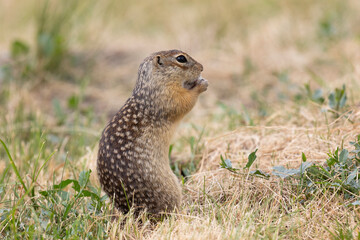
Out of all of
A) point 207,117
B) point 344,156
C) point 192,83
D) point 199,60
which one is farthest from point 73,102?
point 344,156

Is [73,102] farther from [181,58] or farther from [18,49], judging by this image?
[181,58]

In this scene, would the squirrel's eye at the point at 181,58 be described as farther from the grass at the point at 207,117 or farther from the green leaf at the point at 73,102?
the green leaf at the point at 73,102

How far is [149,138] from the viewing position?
133 inches

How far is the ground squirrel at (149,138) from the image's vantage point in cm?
320

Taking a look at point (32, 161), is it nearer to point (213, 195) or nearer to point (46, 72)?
point (213, 195)

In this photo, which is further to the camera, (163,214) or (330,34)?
(330,34)

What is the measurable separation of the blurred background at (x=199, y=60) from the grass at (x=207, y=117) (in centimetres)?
2

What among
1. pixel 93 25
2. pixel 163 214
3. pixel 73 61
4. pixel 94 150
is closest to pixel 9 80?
pixel 73 61

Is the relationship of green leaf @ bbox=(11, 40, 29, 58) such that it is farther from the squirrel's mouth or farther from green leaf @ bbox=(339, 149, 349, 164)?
green leaf @ bbox=(339, 149, 349, 164)

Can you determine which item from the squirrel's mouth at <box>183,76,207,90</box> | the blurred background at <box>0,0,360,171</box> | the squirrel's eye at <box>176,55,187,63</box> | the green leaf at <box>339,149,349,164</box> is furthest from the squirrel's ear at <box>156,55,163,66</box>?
the green leaf at <box>339,149,349,164</box>

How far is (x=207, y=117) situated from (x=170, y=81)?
7.92 feet

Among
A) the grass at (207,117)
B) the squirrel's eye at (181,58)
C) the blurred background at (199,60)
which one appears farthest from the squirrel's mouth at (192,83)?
the blurred background at (199,60)

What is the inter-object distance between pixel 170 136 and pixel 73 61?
4.05 metres

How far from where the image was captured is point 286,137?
4.26 meters
